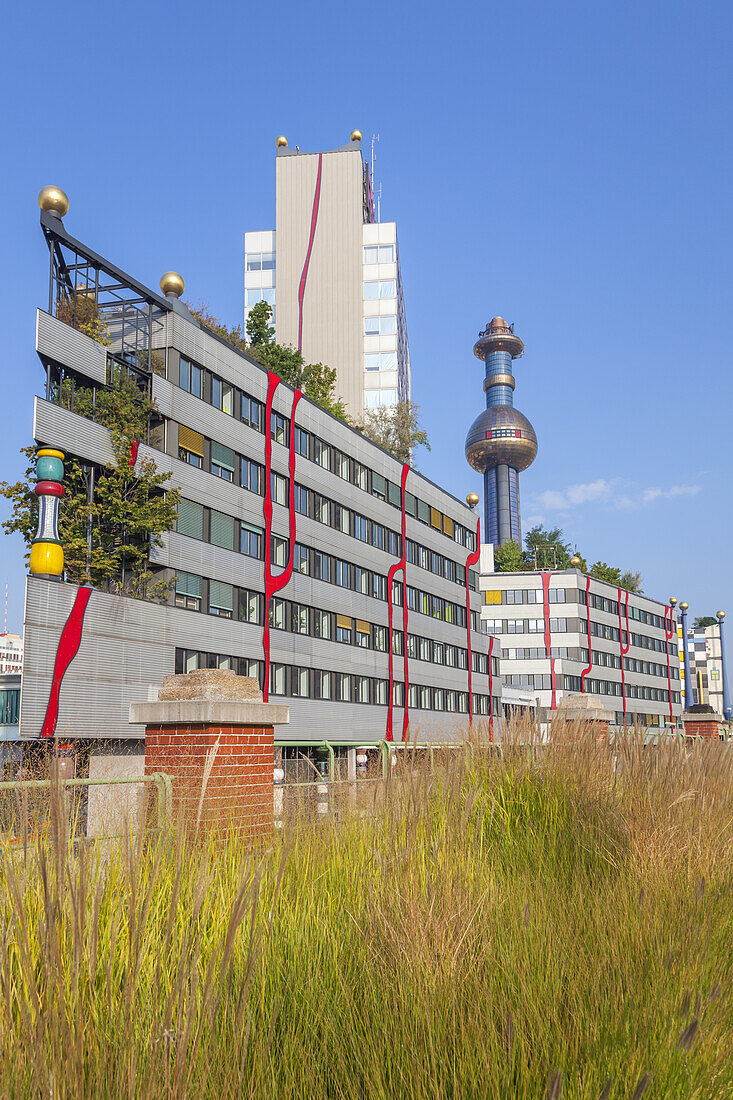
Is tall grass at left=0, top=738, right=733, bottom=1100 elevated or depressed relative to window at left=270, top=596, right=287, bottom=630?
depressed

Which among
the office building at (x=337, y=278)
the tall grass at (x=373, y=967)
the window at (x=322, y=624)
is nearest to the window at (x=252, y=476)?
the window at (x=322, y=624)

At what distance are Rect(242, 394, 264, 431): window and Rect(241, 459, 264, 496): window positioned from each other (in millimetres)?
1681

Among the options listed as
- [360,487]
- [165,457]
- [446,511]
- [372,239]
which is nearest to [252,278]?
[372,239]

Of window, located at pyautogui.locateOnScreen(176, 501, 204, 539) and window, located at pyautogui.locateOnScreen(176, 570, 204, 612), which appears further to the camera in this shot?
window, located at pyautogui.locateOnScreen(176, 501, 204, 539)

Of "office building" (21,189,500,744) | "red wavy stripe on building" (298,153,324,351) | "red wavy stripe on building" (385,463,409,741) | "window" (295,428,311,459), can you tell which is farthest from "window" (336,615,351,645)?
"red wavy stripe on building" (298,153,324,351)

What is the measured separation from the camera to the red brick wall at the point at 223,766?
24.1ft

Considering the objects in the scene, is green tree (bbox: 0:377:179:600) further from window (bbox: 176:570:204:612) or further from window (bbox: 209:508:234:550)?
window (bbox: 209:508:234:550)

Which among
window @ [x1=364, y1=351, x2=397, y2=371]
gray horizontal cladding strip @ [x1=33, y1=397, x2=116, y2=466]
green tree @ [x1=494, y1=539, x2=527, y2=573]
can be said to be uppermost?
window @ [x1=364, y1=351, x2=397, y2=371]

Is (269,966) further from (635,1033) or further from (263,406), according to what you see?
(263,406)

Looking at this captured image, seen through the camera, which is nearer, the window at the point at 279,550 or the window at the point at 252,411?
the window at the point at 252,411

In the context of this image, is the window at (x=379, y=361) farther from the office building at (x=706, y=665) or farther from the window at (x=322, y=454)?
the office building at (x=706, y=665)

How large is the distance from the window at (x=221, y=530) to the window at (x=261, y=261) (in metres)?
58.7

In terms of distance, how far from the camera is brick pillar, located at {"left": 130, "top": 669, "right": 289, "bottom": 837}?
24.6ft

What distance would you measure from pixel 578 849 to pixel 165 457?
29802 millimetres
